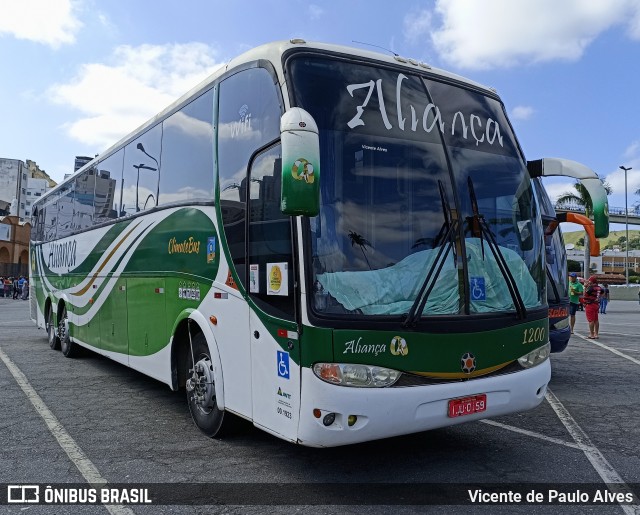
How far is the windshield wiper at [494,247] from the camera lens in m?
4.55

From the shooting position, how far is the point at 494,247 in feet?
15.1

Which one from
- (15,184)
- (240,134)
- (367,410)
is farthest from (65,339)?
Answer: (15,184)

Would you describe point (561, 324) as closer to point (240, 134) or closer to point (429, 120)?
point (429, 120)

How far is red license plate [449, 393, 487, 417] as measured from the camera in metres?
4.25

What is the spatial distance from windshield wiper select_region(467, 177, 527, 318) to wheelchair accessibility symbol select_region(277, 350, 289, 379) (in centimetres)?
172

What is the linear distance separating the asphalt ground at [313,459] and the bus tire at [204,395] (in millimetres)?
143

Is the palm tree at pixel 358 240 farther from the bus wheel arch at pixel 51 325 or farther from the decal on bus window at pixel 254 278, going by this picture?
the bus wheel arch at pixel 51 325

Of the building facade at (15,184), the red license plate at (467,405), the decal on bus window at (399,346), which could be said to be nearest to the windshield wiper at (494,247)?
the red license plate at (467,405)

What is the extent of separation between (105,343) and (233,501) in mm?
5185

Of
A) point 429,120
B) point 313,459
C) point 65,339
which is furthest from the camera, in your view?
point 65,339

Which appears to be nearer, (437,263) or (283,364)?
(283,364)

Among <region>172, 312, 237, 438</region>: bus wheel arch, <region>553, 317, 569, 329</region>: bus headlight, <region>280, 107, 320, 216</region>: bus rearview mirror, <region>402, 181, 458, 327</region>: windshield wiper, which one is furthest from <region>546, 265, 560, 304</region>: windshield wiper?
<region>280, 107, 320, 216</region>: bus rearview mirror

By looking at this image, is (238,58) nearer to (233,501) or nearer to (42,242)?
(233,501)

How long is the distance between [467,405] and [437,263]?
3.48ft
